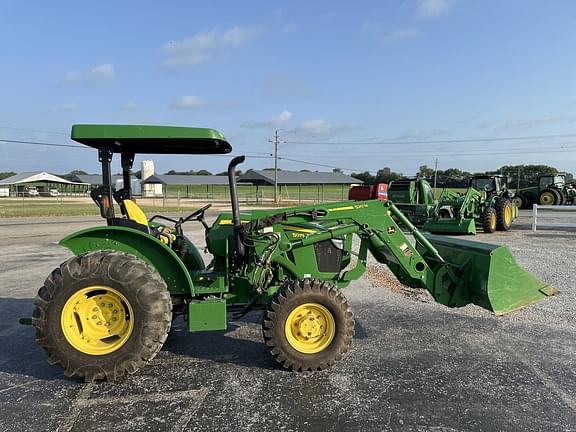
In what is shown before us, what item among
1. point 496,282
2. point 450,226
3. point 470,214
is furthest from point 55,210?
point 496,282

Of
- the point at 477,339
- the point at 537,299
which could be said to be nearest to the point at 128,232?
the point at 477,339

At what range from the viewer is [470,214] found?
1518cm

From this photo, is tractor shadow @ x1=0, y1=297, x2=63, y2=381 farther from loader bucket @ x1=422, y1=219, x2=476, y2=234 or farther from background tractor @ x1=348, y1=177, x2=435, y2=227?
loader bucket @ x1=422, y1=219, x2=476, y2=234

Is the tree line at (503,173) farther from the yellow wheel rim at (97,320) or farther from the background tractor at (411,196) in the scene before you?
the yellow wheel rim at (97,320)

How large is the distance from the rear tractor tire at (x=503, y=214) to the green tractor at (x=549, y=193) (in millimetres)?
Result: 12682

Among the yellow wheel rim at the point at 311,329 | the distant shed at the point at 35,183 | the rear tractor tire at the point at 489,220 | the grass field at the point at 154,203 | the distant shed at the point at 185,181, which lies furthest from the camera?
the distant shed at the point at 35,183

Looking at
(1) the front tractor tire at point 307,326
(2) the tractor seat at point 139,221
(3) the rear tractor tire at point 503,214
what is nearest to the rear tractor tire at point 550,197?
(3) the rear tractor tire at point 503,214

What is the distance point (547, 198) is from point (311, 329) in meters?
27.5

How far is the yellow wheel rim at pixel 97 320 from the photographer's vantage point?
12.5 feet

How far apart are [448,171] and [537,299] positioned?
81.8 meters

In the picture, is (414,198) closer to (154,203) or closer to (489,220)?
(489,220)

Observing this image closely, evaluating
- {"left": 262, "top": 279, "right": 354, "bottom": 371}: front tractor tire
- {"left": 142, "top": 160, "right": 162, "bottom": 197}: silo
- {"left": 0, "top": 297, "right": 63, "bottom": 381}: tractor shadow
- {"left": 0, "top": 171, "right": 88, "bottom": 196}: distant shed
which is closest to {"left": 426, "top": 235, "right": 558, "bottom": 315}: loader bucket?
{"left": 262, "top": 279, "right": 354, "bottom": 371}: front tractor tire

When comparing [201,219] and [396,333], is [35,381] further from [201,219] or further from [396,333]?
[396,333]

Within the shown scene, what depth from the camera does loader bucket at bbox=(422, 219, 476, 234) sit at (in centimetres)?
1408
